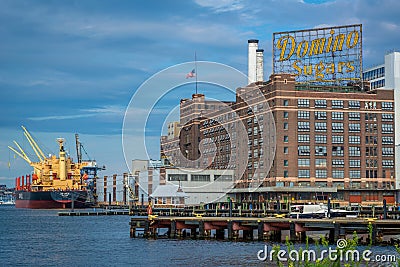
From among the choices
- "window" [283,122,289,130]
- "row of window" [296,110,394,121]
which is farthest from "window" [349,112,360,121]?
"window" [283,122,289,130]

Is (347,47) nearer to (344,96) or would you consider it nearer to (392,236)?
(344,96)

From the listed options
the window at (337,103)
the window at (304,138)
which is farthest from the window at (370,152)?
the window at (304,138)

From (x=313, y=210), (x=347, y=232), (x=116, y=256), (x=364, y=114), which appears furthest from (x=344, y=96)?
(x=116, y=256)

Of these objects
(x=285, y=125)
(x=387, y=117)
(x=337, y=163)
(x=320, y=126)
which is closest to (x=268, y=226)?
(x=285, y=125)

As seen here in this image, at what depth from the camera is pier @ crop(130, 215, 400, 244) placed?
78.9 m

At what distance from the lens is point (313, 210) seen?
374 feet

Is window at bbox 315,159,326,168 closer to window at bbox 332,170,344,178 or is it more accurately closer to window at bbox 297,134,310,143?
window at bbox 332,170,344,178

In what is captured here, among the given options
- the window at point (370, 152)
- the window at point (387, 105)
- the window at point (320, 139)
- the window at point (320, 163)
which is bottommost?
the window at point (320, 163)

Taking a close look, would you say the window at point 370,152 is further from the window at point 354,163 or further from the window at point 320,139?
the window at point 320,139

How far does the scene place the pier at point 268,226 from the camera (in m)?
78.9

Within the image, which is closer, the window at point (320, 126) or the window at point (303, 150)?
the window at point (303, 150)

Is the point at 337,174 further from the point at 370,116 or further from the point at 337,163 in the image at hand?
the point at 370,116

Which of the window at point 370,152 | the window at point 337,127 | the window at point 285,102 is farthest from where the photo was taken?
the window at point 370,152

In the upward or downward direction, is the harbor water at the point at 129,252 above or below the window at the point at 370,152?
below
